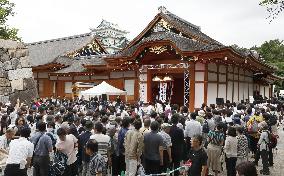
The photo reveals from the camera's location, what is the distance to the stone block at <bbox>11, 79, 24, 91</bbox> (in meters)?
17.2

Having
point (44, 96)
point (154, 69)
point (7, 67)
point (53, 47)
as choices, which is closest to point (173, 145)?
point (7, 67)

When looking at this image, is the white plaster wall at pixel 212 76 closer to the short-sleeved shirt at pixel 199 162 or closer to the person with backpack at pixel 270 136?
the person with backpack at pixel 270 136

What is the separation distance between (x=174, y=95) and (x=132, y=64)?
7.17 m

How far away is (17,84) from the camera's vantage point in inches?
683

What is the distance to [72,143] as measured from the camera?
7465 mm

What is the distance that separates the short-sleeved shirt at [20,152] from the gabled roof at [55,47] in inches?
1075

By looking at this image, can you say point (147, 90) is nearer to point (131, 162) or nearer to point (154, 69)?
point (154, 69)

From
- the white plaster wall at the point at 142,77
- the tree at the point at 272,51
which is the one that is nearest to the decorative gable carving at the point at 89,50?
the white plaster wall at the point at 142,77

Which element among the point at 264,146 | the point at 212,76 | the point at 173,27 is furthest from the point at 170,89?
the point at 264,146

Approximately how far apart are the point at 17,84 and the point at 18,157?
1157cm

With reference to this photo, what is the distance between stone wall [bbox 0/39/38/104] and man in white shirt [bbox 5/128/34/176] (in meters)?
11.0

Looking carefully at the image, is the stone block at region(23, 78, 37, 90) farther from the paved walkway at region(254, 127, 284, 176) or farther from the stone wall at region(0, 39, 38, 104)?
the paved walkway at region(254, 127, 284, 176)

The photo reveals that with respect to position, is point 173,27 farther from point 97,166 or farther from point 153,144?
point 97,166

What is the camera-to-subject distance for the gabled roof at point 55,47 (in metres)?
35.1
